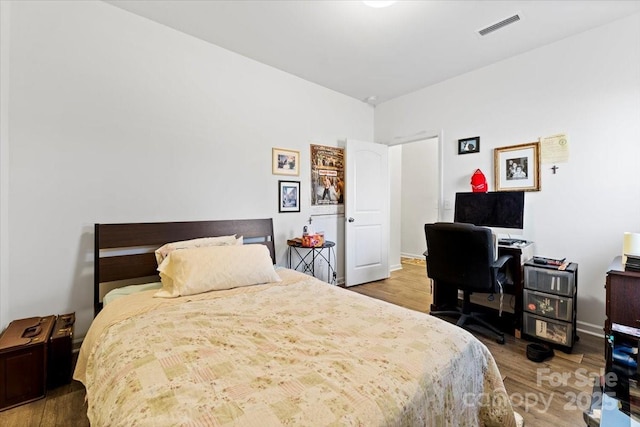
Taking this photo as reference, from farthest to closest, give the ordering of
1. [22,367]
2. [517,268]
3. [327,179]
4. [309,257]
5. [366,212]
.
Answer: [366,212], [327,179], [309,257], [517,268], [22,367]

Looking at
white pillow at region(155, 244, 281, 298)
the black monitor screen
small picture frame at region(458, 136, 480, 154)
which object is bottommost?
white pillow at region(155, 244, 281, 298)

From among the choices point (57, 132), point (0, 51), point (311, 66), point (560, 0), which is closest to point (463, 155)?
point (560, 0)

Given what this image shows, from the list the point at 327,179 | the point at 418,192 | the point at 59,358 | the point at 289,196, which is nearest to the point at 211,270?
the point at 59,358

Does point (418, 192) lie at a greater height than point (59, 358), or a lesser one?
greater

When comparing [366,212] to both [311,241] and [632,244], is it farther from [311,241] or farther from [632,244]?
[632,244]

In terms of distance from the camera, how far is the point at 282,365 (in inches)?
40.6

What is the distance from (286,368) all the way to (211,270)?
1137mm

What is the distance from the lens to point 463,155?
11.0 feet

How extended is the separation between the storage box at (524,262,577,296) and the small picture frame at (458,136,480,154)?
1.43 meters

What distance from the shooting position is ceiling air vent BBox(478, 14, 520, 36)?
2332 millimetres

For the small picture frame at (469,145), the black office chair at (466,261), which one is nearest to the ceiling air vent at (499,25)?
the small picture frame at (469,145)

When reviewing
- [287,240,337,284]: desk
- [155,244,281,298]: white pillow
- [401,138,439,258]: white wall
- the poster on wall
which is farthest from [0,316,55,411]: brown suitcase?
[401,138,439,258]: white wall

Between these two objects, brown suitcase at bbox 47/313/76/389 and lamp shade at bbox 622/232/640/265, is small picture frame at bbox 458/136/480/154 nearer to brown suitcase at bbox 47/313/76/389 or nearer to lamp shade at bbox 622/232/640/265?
lamp shade at bbox 622/232/640/265

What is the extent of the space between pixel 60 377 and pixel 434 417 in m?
2.24
